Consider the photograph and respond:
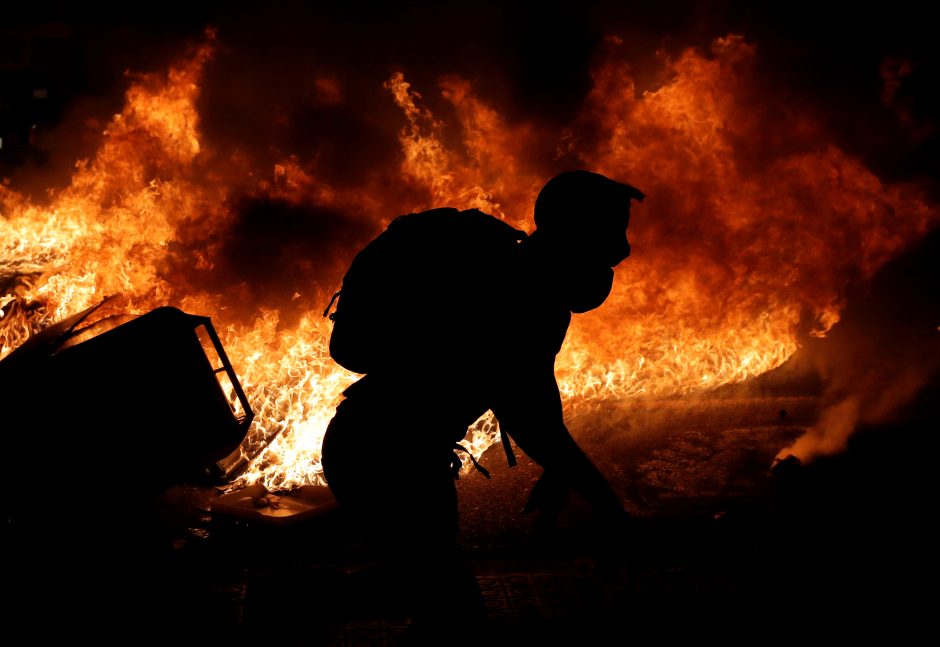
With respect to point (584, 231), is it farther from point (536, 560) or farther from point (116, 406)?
point (116, 406)

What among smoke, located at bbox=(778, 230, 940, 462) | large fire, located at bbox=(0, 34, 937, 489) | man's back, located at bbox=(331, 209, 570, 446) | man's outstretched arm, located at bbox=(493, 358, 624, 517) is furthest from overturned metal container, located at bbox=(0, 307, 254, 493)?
smoke, located at bbox=(778, 230, 940, 462)

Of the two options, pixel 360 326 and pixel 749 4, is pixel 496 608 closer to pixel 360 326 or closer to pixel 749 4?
pixel 360 326

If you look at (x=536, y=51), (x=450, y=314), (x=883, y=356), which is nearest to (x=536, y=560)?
(x=450, y=314)

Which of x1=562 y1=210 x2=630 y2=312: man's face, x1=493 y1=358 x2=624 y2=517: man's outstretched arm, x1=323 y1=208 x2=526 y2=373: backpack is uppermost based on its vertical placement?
x1=323 y1=208 x2=526 y2=373: backpack

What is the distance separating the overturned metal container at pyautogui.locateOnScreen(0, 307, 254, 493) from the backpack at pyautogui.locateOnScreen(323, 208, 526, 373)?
2.91 meters

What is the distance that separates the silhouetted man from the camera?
2096mm

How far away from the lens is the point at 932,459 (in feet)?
16.7

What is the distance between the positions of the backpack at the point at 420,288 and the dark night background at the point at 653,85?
1227 mm

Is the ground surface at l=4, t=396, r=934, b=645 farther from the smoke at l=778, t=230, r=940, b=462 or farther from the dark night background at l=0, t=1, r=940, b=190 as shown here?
the dark night background at l=0, t=1, r=940, b=190

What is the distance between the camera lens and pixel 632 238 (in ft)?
24.5

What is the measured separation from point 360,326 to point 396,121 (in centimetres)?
870

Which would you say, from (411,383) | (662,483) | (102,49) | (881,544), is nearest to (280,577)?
(411,383)

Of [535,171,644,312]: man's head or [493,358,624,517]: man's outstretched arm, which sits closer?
[535,171,644,312]: man's head

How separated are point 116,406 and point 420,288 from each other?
3.29 meters
